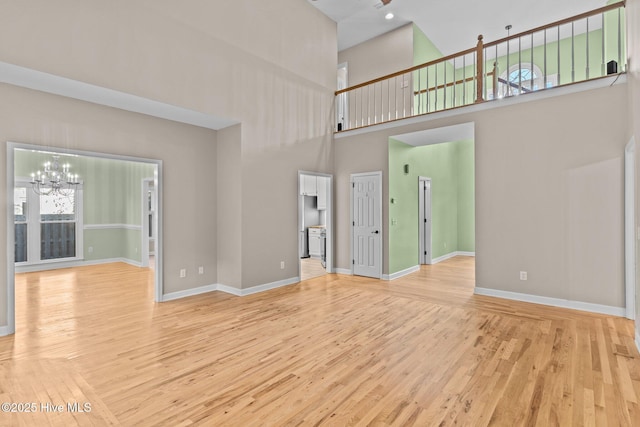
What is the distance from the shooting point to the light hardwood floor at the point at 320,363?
82.5 inches

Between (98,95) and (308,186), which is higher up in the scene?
Answer: (98,95)

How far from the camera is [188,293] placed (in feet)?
16.5

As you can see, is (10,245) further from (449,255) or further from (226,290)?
(449,255)

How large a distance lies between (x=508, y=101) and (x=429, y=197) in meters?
3.30

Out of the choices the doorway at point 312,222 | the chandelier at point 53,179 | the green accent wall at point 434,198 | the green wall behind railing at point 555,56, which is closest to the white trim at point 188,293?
the doorway at point 312,222

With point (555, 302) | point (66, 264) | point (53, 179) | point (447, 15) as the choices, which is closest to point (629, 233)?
point (555, 302)

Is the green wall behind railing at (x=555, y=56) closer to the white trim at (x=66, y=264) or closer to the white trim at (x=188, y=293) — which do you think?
the white trim at (x=188, y=293)

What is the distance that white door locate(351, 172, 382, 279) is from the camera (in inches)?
243

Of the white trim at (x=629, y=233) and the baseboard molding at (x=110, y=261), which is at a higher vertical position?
the white trim at (x=629, y=233)

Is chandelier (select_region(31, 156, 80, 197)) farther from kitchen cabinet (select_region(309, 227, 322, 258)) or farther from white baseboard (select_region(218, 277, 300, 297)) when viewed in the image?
kitchen cabinet (select_region(309, 227, 322, 258))

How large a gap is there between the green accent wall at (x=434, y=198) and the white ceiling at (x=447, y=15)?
9.03 ft

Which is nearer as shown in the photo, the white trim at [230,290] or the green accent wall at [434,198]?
the white trim at [230,290]

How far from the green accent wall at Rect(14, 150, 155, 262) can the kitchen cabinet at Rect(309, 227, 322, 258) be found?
4251 millimetres

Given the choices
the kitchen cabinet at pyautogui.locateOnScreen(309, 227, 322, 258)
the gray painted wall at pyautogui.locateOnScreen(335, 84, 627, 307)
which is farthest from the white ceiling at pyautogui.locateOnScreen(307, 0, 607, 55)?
the kitchen cabinet at pyautogui.locateOnScreen(309, 227, 322, 258)
